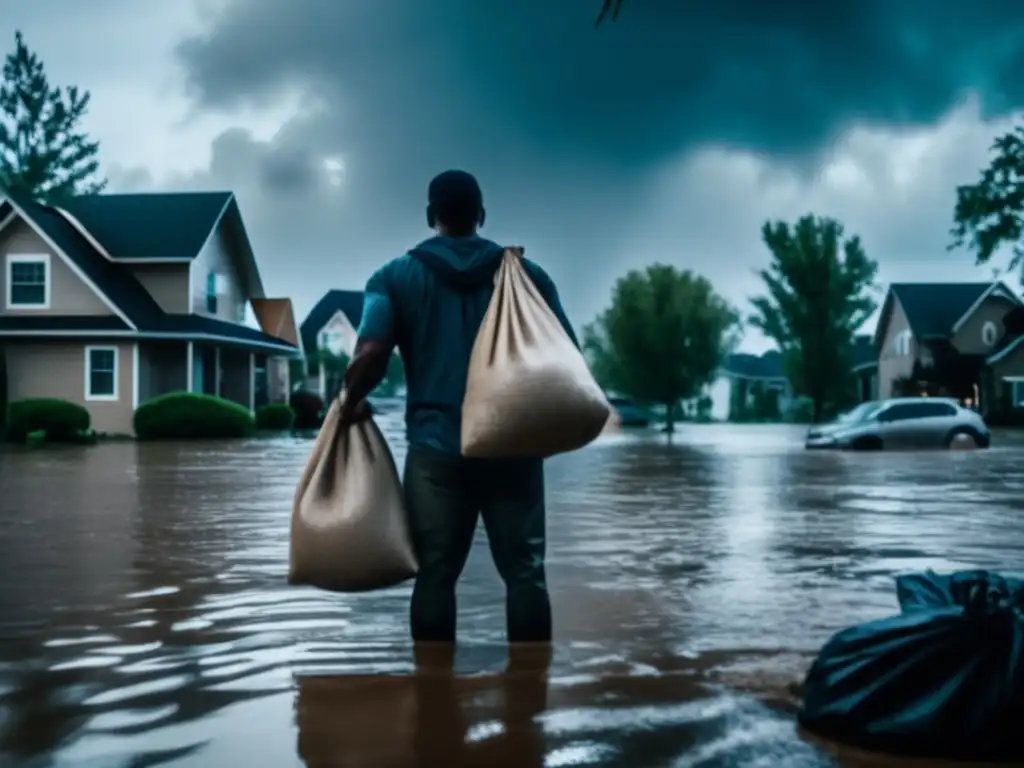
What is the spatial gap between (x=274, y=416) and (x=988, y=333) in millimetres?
35603

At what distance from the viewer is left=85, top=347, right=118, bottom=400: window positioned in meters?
37.8

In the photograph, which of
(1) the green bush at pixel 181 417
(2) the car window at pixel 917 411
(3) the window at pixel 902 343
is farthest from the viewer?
(3) the window at pixel 902 343

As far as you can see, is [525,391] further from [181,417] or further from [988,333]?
[988,333]

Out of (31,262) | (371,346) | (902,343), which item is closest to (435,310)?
(371,346)

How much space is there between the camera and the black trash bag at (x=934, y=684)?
4.21 metres

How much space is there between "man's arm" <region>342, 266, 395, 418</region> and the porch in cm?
3330

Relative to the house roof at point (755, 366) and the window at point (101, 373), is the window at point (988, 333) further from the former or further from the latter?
the house roof at point (755, 366)

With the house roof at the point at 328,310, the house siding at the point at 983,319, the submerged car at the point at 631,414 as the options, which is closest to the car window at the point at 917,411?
the submerged car at the point at 631,414

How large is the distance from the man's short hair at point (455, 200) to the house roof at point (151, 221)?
34850mm

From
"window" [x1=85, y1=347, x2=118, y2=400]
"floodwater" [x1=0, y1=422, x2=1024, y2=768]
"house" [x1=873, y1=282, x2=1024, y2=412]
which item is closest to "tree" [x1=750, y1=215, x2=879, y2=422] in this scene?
"house" [x1=873, y1=282, x2=1024, y2=412]

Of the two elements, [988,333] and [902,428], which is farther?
[988,333]

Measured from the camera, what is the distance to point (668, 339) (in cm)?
5209

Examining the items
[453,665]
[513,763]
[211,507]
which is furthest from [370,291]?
[211,507]

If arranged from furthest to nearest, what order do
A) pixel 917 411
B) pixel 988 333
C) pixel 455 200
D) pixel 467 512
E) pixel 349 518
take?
pixel 988 333 < pixel 917 411 < pixel 455 200 < pixel 467 512 < pixel 349 518
